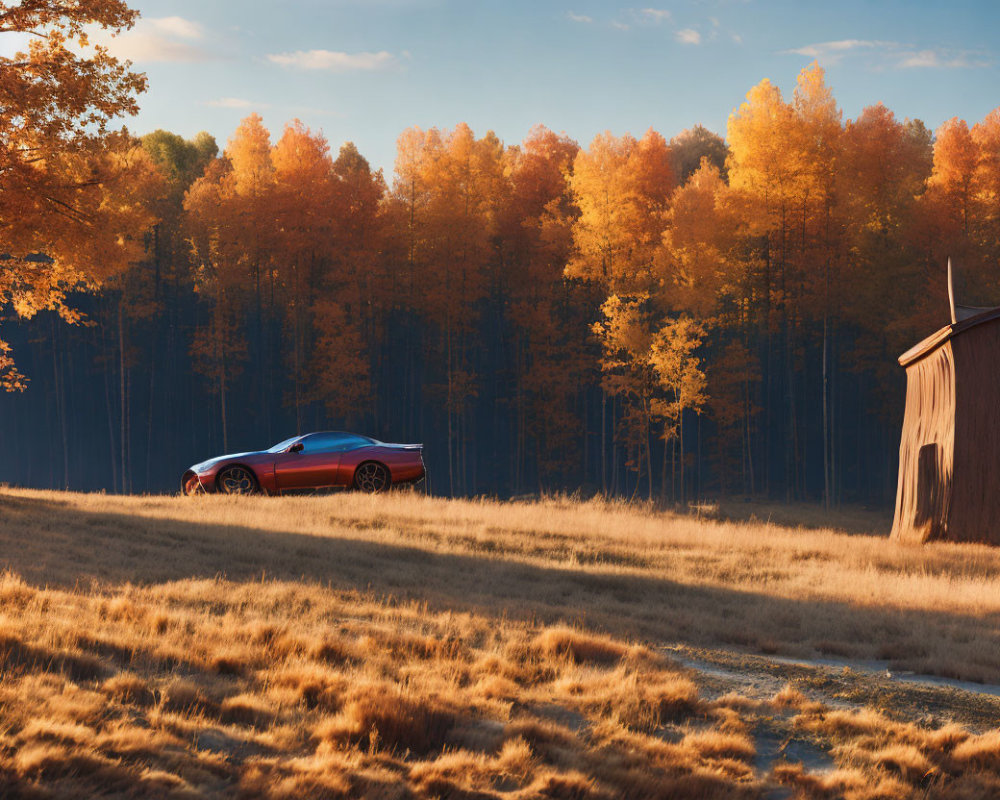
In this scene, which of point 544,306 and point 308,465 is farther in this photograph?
point 544,306

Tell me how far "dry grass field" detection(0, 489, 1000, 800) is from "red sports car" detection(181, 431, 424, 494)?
195 inches

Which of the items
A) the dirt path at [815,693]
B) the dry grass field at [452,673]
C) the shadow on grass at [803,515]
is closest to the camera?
the dry grass field at [452,673]

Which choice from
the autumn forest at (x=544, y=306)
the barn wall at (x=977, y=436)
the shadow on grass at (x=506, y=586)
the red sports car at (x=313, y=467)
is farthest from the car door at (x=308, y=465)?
the barn wall at (x=977, y=436)

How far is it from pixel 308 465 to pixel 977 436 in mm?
12624

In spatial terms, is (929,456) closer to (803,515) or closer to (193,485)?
(803,515)

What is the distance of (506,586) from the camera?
34.5ft

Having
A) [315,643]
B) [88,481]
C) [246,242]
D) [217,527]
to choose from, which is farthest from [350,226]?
[315,643]

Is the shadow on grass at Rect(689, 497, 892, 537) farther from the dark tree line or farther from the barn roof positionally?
the barn roof

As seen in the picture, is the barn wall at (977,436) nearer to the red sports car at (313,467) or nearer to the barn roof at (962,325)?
the barn roof at (962,325)

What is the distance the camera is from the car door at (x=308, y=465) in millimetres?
17719

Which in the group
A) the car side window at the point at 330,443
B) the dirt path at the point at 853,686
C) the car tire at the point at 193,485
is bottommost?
the dirt path at the point at 853,686

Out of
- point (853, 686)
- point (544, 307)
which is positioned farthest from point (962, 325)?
point (544, 307)

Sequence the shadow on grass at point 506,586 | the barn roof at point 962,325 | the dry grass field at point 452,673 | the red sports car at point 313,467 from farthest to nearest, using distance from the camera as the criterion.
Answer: the red sports car at point 313,467 → the barn roof at point 962,325 → the shadow on grass at point 506,586 → the dry grass field at point 452,673

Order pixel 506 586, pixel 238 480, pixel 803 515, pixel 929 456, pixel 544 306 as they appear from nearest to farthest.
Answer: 1. pixel 506 586
2. pixel 929 456
3. pixel 238 480
4. pixel 803 515
5. pixel 544 306
